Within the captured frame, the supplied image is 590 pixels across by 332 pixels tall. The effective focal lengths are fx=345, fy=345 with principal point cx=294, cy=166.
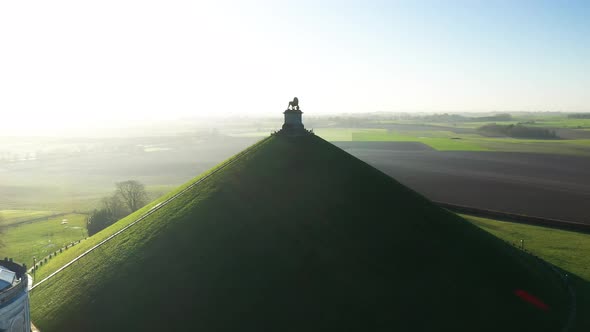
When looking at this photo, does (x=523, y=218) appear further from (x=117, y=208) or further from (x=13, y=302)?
(x=117, y=208)

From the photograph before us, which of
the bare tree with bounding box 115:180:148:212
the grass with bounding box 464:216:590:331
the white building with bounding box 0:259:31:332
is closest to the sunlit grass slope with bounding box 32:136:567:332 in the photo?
the grass with bounding box 464:216:590:331

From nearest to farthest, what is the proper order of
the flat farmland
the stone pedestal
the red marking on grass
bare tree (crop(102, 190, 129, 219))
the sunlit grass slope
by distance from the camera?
1. the sunlit grass slope
2. the red marking on grass
3. the stone pedestal
4. bare tree (crop(102, 190, 129, 219))
5. the flat farmland

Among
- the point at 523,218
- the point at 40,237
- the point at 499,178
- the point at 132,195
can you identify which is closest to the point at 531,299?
the point at 523,218

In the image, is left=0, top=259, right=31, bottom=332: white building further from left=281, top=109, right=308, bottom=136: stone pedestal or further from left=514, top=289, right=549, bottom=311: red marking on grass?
left=514, top=289, right=549, bottom=311: red marking on grass

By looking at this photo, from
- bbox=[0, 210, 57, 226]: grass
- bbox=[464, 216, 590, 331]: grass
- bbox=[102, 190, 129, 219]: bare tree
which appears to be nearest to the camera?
bbox=[464, 216, 590, 331]: grass

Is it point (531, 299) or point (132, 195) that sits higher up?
point (132, 195)

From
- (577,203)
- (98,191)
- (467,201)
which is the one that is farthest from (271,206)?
(98,191)

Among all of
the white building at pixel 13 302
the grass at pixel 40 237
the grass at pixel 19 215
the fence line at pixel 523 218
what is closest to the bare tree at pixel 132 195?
the grass at pixel 40 237

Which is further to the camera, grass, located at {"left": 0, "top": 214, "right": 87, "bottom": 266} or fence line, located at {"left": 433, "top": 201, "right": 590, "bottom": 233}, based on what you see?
fence line, located at {"left": 433, "top": 201, "right": 590, "bottom": 233}
